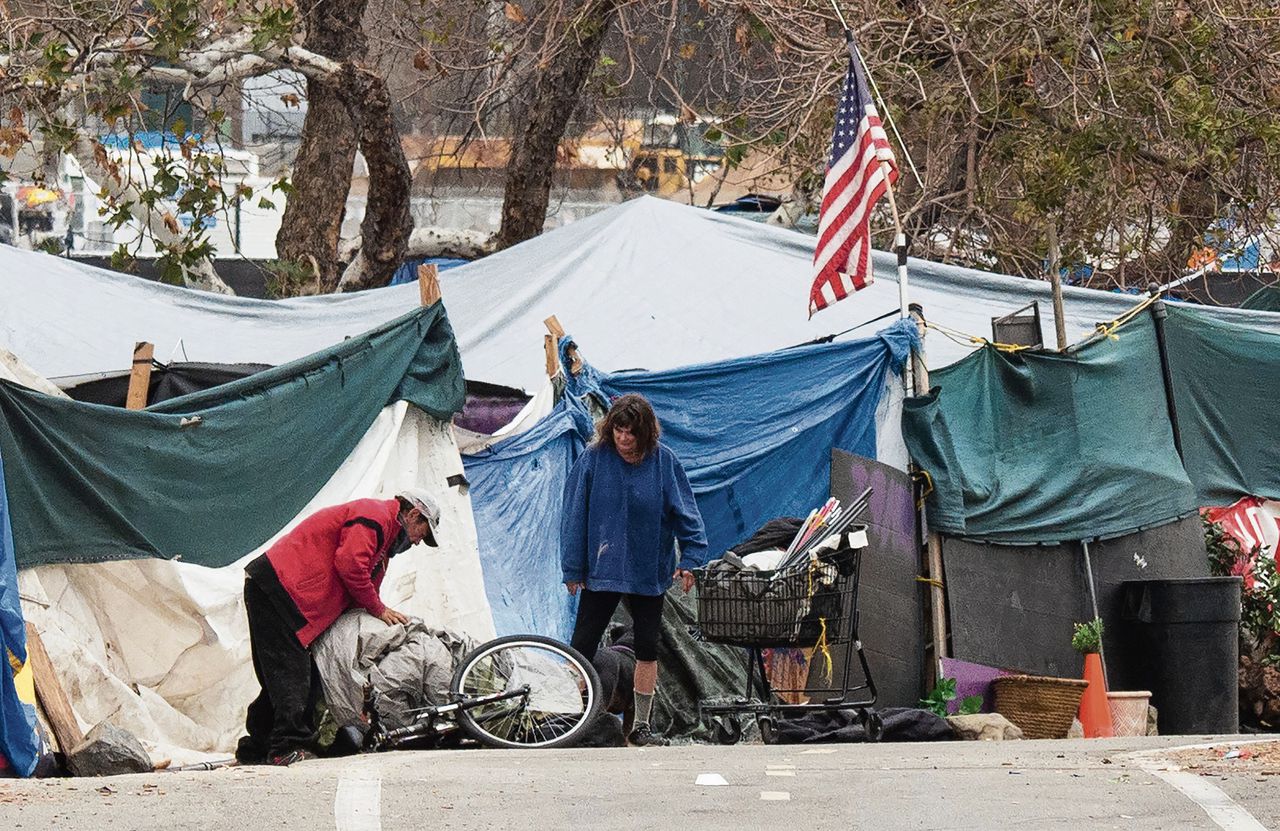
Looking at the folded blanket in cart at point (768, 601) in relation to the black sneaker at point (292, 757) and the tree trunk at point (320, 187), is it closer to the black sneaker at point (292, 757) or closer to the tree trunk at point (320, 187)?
the black sneaker at point (292, 757)

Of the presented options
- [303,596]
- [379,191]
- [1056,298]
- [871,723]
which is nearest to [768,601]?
[871,723]

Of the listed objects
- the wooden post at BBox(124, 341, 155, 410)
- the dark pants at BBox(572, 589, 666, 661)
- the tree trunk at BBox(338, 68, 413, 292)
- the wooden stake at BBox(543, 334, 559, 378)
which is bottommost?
the dark pants at BBox(572, 589, 666, 661)

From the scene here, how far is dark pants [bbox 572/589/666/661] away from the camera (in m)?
9.94

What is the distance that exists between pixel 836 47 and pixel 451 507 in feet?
20.5

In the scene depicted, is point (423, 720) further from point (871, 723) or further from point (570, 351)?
point (570, 351)

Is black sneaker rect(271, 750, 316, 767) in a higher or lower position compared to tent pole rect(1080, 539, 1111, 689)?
lower

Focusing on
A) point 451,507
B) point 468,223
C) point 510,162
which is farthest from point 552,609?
point 468,223

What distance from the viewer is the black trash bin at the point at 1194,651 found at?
1220 cm

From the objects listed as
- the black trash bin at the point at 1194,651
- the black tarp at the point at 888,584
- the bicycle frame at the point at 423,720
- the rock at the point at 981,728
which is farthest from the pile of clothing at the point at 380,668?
the black trash bin at the point at 1194,651

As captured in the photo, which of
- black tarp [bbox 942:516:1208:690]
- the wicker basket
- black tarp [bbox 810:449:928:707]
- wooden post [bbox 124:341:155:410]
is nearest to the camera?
black tarp [bbox 810:449:928:707]

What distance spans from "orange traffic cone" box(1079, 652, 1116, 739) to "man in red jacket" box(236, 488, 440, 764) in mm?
4504

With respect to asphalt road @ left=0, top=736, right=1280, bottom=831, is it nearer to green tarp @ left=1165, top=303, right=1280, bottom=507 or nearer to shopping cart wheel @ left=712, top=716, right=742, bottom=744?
shopping cart wheel @ left=712, top=716, right=742, bottom=744

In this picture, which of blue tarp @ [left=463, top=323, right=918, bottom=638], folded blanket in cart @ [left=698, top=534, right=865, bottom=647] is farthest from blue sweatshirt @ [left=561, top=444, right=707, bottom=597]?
blue tarp @ [left=463, top=323, right=918, bottom=638]

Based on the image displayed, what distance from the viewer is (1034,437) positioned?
13.0 m
